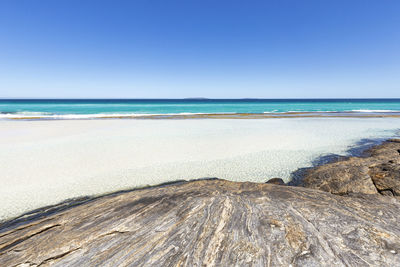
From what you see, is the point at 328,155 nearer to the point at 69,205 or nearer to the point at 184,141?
the point at 184,141

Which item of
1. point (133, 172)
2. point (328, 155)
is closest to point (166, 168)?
point (133, 172)

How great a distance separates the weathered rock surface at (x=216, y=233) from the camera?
2623 mm

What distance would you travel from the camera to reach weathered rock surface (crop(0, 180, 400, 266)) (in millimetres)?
2623

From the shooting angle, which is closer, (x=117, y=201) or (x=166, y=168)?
(x=117, y=201)

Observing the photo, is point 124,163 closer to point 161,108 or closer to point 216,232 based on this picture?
point 216,232

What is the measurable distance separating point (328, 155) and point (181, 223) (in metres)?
9.76

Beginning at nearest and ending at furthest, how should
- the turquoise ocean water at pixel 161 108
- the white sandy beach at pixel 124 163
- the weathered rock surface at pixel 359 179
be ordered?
the weathered rock surface at pixel 359 179, the white sandy beach at pixel 124 163, the turquoise ocean water at pixel 161 108

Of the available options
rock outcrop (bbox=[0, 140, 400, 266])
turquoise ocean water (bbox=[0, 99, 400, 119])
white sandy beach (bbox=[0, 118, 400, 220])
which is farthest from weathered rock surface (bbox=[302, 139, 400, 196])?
turquoise ocean water (bbox=[0, 99, 400, 119])

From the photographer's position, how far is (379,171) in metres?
6.05

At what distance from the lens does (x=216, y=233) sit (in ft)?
10.2

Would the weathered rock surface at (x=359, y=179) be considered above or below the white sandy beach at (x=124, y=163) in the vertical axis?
above

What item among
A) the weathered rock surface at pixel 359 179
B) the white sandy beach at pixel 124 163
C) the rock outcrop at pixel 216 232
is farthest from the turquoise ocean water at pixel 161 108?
the weathered rock surface at pixel 359 179

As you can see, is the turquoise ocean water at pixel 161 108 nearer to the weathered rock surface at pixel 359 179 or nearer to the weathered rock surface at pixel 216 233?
the weathered rock surface at pixel 216 233

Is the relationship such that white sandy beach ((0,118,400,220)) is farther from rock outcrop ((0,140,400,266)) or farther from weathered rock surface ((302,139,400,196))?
rock outcrop ((0,140,400,266))
